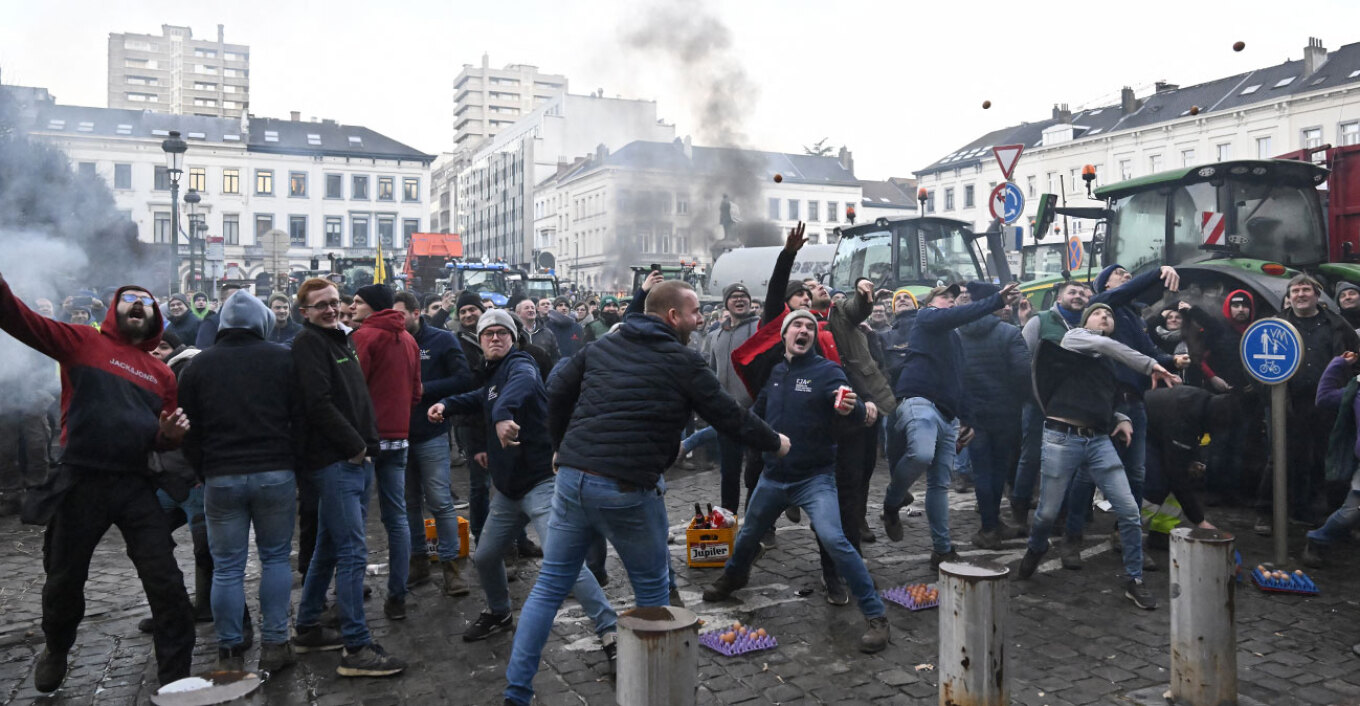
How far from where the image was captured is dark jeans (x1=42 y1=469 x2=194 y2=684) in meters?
4.64

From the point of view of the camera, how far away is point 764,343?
6.44 metres

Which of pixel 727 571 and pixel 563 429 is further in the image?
pixel 727 571

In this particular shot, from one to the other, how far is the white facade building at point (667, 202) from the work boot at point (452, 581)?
105 ft

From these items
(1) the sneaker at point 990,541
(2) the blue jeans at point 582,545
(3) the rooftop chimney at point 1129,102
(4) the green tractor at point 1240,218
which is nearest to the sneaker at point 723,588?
(2) the blue jeans at point 582,545

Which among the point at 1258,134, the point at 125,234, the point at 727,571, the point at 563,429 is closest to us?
the point at 563,429

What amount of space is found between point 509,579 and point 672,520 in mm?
2425

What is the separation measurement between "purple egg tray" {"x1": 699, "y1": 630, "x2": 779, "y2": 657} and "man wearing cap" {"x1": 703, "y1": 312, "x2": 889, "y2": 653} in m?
0.54

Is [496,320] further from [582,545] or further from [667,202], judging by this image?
[667,202]

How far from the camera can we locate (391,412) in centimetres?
600

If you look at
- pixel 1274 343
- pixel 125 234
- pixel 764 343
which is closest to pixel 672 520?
pixel 764 343

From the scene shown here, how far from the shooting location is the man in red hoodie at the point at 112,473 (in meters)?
4.59

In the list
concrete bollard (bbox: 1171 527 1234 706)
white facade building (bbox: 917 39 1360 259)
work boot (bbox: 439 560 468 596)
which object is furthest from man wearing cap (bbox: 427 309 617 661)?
white facade building (bbox: 917 39 1360 259)

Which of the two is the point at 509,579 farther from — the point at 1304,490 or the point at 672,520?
the point at 1304,490

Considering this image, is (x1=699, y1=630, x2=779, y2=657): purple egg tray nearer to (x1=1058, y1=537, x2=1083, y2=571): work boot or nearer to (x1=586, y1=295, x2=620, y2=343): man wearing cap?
(x1=1058, y1=537, x2=1083, y2=571): work boot
